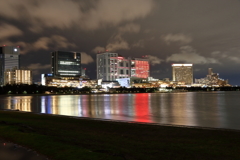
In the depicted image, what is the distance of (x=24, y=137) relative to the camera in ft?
36.2

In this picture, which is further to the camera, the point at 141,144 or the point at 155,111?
the point at 155,111

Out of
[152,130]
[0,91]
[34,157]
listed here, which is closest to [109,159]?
[34,157]

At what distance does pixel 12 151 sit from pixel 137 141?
5.09 meters

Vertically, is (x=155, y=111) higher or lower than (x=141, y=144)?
lower

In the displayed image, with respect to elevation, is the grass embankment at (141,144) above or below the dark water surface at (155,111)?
above

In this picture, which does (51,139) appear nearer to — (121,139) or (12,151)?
(12,151)

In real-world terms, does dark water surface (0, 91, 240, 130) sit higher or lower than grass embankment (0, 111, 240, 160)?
lower

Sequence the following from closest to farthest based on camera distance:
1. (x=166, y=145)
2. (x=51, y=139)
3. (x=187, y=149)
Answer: (x=187, y=149) → (x=166, y=145) → (x=51, y=139)

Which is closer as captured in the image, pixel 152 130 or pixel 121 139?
pixel 121 139

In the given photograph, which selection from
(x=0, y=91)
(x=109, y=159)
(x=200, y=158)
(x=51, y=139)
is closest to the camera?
(x=109, y=159)

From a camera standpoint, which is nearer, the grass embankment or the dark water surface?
the grass embankment

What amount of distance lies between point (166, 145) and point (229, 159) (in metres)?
2.56

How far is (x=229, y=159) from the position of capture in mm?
7789

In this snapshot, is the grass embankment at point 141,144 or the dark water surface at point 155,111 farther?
the dark water surface at point 155,111
